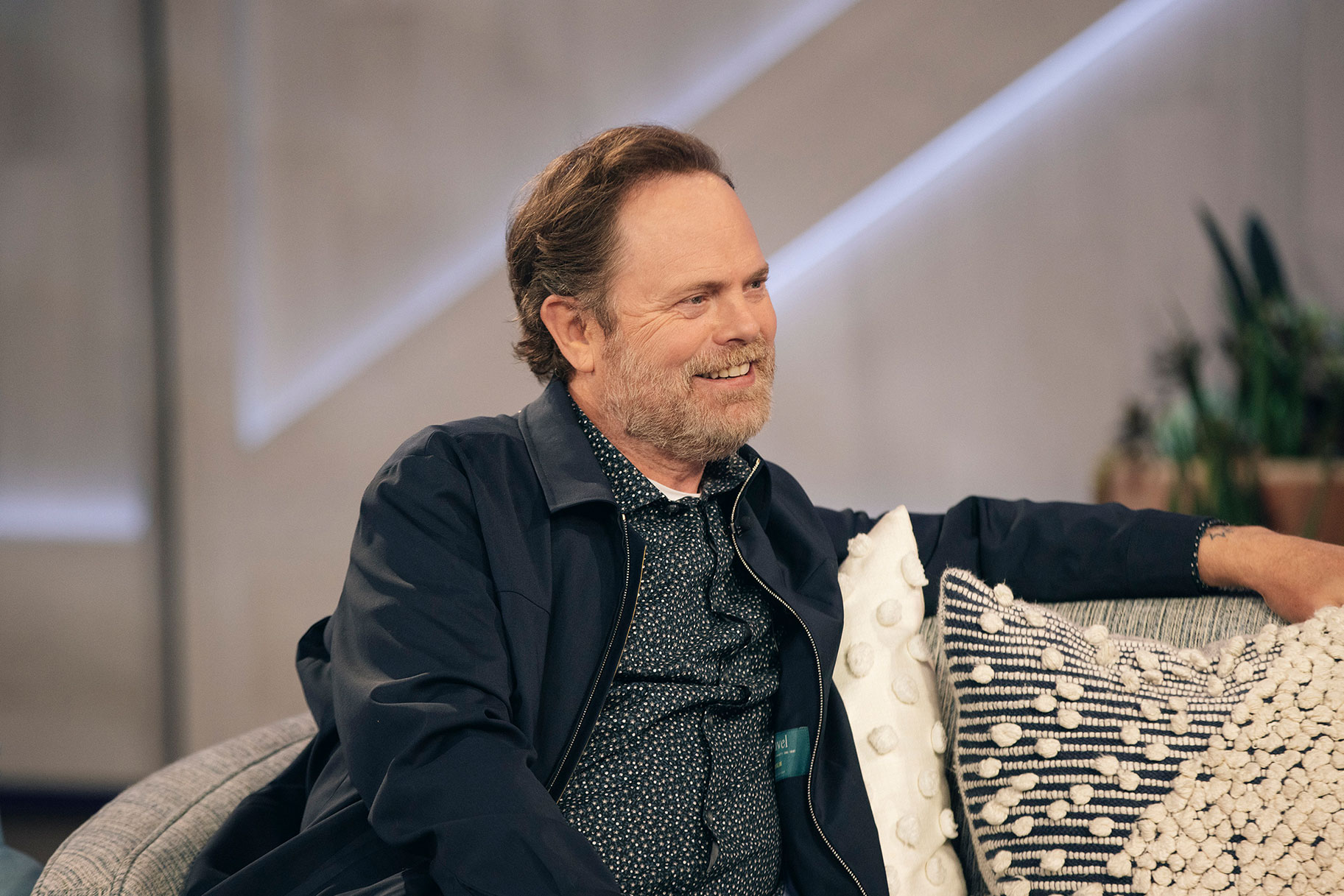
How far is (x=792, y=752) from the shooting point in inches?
52.7

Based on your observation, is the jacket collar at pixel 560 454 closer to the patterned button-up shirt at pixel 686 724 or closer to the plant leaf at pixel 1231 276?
the patterned button-up shirt at pixel 686 724

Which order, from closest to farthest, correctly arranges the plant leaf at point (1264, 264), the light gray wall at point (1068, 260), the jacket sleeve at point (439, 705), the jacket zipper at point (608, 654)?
the jacket sleeve at point (439, 705) → the jacket zipper at point (608, 654) → the plant leaf at point (1264, 264) → the light gray wall at point (1068, 260)

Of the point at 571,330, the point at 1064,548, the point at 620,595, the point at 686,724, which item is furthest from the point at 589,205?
the point at 1064,548

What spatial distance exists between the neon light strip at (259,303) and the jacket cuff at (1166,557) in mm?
1885

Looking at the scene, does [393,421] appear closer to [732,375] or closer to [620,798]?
[732,375]

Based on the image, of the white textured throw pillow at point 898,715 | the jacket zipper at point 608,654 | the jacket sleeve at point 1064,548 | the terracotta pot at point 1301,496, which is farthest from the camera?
the terracotta pot at point 1301,496

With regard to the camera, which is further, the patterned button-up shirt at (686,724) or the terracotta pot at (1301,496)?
the terracotta pot at (1301,496)

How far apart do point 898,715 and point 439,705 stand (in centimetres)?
61

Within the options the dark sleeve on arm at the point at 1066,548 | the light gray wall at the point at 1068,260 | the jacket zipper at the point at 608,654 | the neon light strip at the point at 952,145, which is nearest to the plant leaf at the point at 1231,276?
the light gray wall at the point at 1068,260

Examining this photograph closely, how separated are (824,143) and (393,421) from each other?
4.75 feet

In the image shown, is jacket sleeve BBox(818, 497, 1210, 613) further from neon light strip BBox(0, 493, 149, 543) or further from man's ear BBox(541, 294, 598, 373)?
neon light strip BBox(0, 493, 149, 543)

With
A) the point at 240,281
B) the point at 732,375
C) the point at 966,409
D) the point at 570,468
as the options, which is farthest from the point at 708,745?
the point at 240,281

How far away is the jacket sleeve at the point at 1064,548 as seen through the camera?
1.40 meters

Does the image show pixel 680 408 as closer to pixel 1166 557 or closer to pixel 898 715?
pixel 898 715
